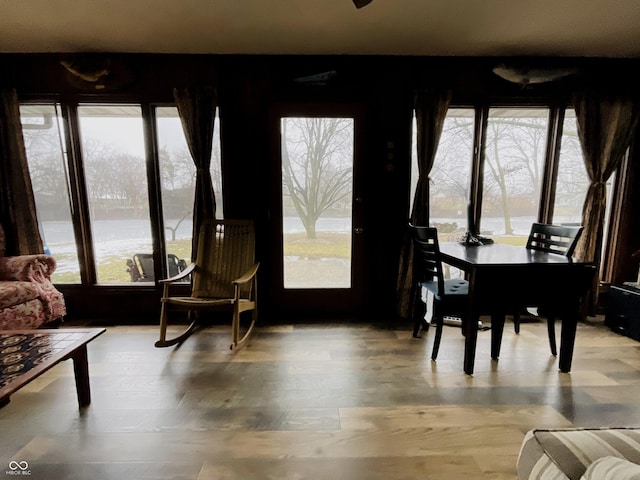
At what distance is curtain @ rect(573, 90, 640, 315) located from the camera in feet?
10.2

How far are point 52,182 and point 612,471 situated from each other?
425 cm

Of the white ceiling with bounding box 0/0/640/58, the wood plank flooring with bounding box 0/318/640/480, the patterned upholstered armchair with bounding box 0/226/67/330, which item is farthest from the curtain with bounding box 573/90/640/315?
the patterned upholstered armchair with bounding box 0/226/67/330

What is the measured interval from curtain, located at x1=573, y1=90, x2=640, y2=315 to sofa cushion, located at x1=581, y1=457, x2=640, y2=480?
342 cm

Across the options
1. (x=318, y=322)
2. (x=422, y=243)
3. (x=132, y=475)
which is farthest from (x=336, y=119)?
(x=132, y=475)

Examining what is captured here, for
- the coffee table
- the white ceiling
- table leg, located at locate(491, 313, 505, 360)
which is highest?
the white ceiling

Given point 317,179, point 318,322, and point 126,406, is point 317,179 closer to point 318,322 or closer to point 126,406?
point 318,322

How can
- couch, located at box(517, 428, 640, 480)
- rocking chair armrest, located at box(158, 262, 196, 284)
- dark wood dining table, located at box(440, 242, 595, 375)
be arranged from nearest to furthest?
couch, located at box(517, 428, 640, 480), dark wood dining table, located at box(440, 242, 595, 375), rocking chair armrest, located at box(158, 262, 196, 284)

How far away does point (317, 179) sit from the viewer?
129 inches

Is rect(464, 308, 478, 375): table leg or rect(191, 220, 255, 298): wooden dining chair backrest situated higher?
rect(191, 220, 255, 298): wooden dining chair backrest

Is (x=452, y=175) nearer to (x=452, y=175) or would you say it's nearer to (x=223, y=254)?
(x=452, y=175)

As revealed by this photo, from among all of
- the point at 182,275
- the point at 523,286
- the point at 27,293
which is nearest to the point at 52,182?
the point at 27,293

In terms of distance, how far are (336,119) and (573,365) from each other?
281 cm

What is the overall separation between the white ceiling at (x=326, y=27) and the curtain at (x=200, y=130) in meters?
0.39

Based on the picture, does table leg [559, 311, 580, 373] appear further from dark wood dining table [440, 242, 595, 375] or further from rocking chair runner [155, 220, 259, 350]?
rocking chair runner [155, 220, 259, 350]
